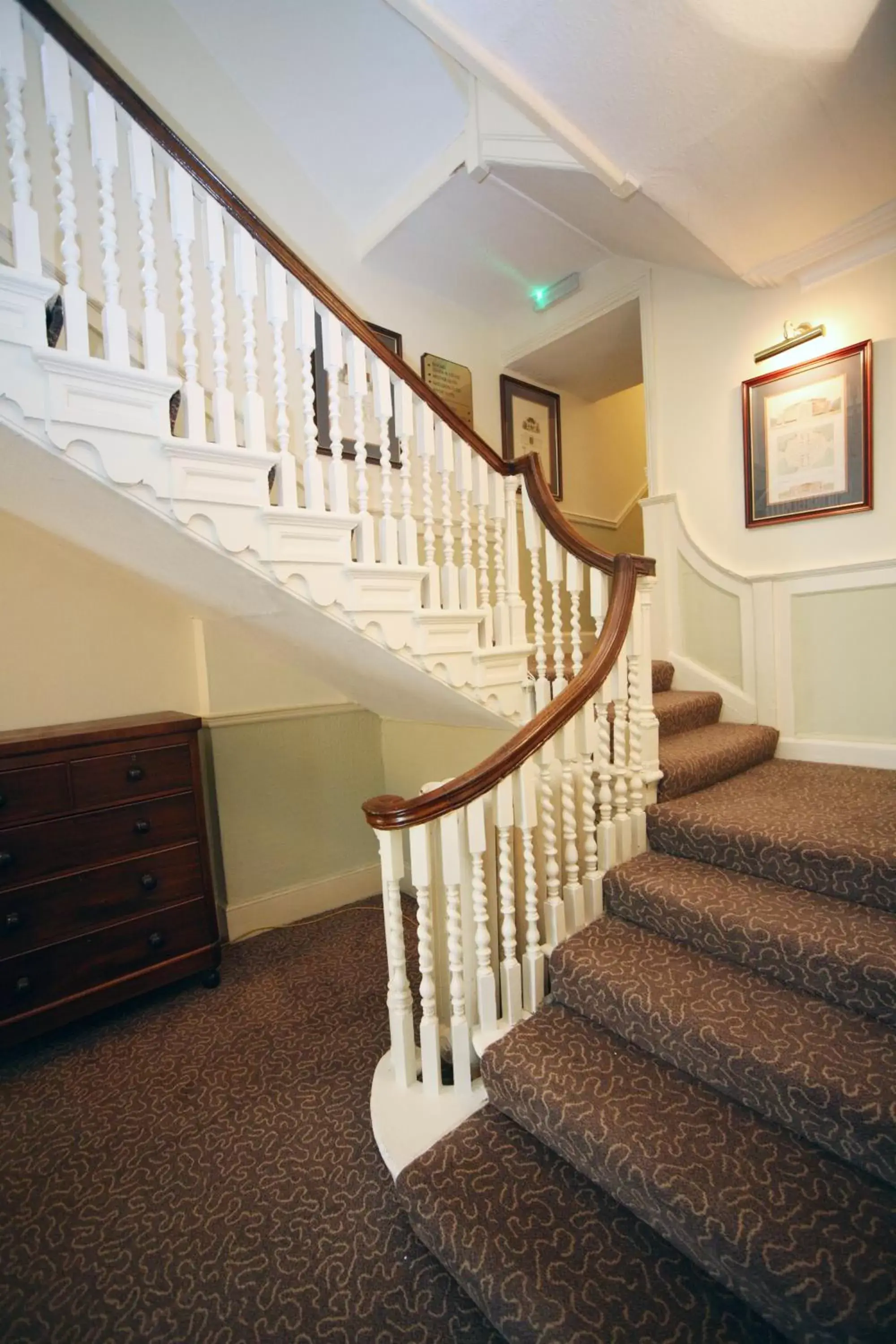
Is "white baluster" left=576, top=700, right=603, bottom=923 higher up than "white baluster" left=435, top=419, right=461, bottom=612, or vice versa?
"white baluster" left=435, top=419, right=461, bottom=612

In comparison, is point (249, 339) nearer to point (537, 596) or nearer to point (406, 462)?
point (406, 462)

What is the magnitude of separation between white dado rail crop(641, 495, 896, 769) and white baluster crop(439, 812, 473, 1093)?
2045mm

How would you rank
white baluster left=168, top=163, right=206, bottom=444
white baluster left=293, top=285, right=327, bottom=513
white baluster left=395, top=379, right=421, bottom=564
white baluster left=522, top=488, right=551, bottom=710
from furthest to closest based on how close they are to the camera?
white baluster left=522, top=488, right=551, bottom=710, white baluster left=395, top=379, right=421, bottom=564, white baluster left=293, top=285, right=327, bottom=513, white baluster left=168, top=163, right=206, bottom=444

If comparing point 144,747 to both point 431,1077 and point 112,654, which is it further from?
point 431,1077

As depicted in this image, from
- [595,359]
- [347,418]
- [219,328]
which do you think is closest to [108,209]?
[219,328]

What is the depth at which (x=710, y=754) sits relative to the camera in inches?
89.9

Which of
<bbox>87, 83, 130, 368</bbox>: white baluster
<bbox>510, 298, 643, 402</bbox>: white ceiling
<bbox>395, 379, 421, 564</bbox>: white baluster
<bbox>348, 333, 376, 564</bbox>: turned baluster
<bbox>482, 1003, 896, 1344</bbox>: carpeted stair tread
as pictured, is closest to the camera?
<bbox>482, 1003, 896, 1344</bbox>: carpeted stair tread

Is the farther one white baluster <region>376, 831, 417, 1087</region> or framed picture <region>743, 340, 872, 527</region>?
framed picture <region>743, 340, 872, 527</region>

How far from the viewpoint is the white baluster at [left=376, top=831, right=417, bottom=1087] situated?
4.78 feet

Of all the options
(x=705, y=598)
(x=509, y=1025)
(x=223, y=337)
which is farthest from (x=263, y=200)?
(x=509, y=1025)

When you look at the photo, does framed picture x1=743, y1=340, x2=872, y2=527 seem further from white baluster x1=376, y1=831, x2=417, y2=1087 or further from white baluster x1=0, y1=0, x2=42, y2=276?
white baluster x1=0, y1=0, x2=42, y2=276

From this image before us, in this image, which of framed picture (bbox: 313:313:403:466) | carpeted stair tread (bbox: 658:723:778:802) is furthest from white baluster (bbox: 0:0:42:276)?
carpeted stair tread (bbox: 658:723:778:802)

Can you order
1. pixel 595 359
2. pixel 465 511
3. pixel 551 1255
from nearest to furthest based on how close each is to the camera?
pixel 551 1255 → pixel 465 511 → pixel 595 359

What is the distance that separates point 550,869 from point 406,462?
148cm
